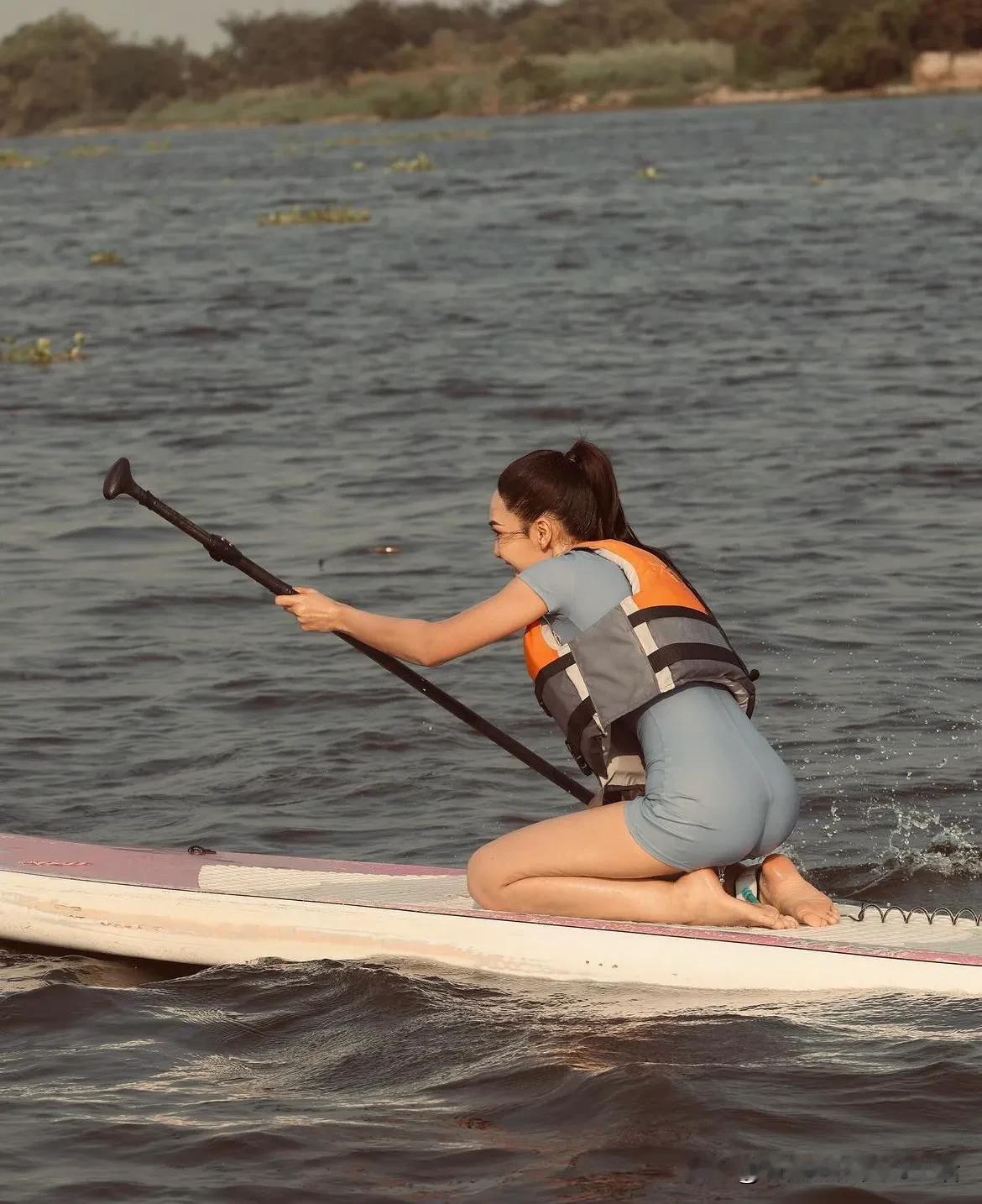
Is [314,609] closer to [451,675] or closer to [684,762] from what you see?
[684,762]

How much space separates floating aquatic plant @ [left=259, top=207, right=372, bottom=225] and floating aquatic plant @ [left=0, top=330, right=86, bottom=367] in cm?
1388

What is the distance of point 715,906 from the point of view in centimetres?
521

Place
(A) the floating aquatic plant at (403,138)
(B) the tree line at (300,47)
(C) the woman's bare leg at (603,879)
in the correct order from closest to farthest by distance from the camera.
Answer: (C) the woman's bare leg at (603,879) → (A) the floating aquatic plant at (403,138) → (B) the tree line at (300,47)

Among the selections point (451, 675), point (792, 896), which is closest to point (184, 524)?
point (792, 896)

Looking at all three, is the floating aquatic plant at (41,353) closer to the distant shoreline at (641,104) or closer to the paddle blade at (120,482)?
the paddle blade at (120,482)

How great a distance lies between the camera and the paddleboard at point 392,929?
514 cm

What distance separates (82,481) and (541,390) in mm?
4438

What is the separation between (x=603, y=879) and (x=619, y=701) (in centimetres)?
49

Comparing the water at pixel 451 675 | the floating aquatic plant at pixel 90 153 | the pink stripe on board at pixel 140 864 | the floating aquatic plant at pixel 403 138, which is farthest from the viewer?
the floating aquatic plant at pixel 90 153

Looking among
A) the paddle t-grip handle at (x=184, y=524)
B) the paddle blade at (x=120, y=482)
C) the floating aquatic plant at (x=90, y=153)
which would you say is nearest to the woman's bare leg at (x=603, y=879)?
the paddle t-grip handle at (x=184, y=524)

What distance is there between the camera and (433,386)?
16875 millimetres

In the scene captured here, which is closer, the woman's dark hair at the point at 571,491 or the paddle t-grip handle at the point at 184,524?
the woman's dark hair at the point at 571,491

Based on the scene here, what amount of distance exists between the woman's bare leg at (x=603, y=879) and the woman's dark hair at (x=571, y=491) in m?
0.62

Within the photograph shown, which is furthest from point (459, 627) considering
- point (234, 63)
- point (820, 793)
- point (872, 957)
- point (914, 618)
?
point (234, 63)
